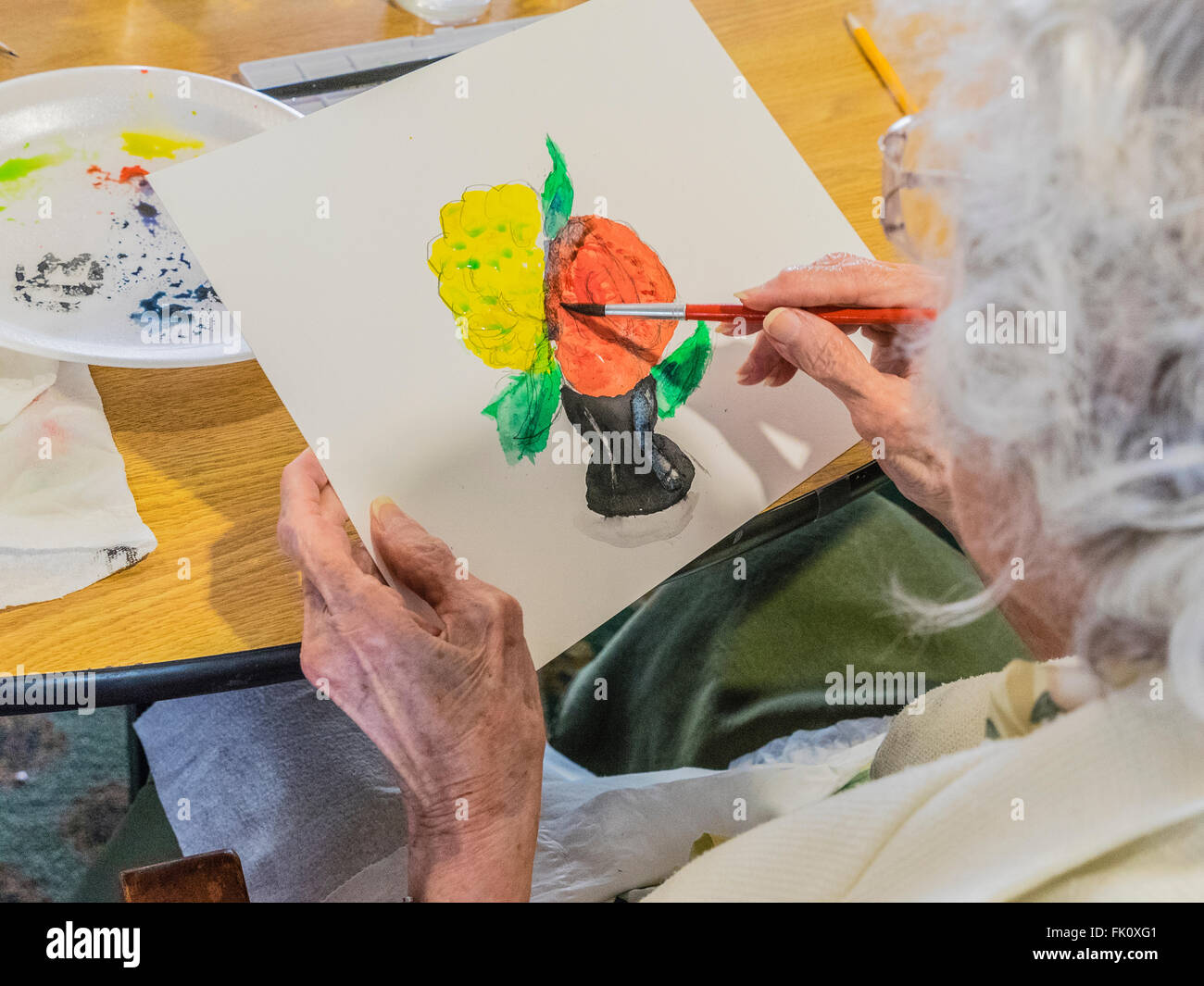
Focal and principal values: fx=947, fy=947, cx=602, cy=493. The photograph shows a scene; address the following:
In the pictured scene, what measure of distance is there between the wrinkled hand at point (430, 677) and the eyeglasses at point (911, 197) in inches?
17.0

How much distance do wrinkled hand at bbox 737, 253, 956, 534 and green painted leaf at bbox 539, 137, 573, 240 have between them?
6.7 inches

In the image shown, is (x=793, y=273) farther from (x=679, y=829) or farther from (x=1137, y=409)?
(x=679, y=829)

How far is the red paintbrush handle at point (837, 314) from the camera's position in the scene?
79 cm

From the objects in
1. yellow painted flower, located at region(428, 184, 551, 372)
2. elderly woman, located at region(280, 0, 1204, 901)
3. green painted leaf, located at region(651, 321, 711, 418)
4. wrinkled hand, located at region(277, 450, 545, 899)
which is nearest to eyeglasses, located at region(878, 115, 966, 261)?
elderly woman, located at region(280, 0, 1204, 901)

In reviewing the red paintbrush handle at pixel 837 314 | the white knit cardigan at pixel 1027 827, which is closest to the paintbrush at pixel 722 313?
the red paintbrush handle at pixel 837 314

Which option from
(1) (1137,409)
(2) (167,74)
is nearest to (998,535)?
(1) (1137,409)

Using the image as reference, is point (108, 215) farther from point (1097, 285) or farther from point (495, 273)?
point (1097, 285)

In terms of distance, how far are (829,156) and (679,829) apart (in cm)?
70

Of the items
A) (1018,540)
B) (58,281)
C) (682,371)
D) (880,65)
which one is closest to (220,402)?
(58,281)

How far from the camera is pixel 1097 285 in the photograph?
1.66ft

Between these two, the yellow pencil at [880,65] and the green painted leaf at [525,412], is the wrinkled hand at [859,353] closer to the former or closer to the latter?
the green painted leaf at [525,412]

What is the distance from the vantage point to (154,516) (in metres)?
0.73

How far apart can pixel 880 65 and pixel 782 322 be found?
468mm

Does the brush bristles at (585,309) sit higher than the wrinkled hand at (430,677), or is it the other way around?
the brush bristles at (585,309)
